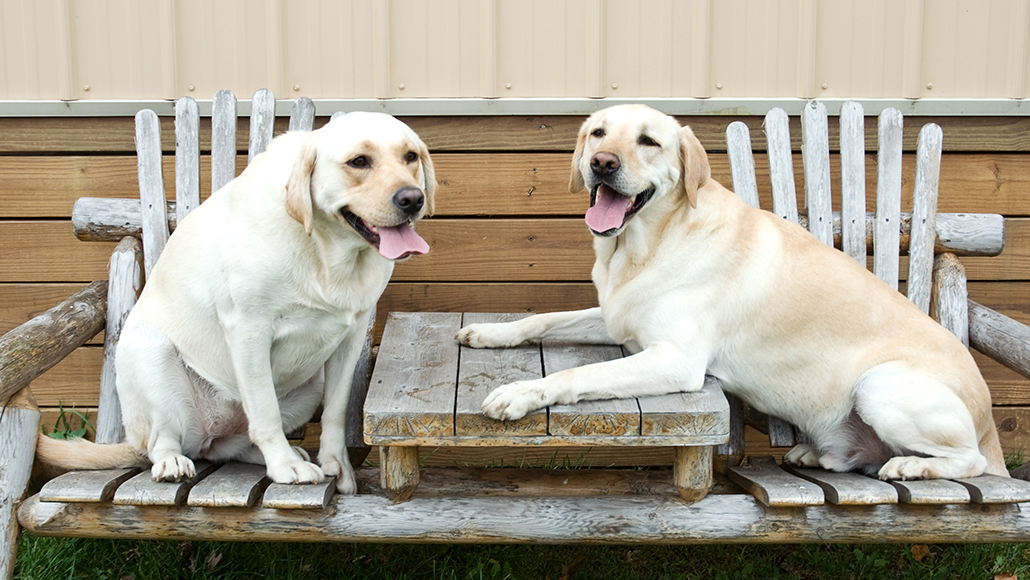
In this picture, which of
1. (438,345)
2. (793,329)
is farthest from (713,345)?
(438,345)

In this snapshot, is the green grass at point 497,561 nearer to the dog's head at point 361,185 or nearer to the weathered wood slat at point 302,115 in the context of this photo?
the dog's head at point 361,185

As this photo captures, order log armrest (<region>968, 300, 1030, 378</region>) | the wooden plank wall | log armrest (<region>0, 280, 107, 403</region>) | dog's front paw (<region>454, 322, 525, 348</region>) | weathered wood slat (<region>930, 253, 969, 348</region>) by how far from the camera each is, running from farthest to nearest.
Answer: the wooden plank wall → weathered wood slat (<region>930, 253, 969, 348</region>) → dog's front paw (<region>454, 322, 525, 348</region>) → log armrest (<region>968, 300, 1030, 378</region>) → log armrest (<region>0, 280, 107, 403</region>)

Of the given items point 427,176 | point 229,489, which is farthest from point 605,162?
point 229,489

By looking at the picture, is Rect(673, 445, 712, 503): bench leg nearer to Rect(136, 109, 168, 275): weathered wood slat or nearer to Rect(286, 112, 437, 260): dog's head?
Rect(286, 112, 437, 260): dog's head

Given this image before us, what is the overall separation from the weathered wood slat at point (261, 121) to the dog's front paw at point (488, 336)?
108cm

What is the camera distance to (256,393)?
2.17 metres

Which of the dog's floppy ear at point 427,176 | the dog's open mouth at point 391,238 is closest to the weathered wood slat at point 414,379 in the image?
the dog's open mouth at point 391,238

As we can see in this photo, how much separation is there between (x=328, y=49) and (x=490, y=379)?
1.60 m

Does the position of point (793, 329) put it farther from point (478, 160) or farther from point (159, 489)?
point (159, 489)

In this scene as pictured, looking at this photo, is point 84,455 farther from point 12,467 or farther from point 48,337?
point 48,337

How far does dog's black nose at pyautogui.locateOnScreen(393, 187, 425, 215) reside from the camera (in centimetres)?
201

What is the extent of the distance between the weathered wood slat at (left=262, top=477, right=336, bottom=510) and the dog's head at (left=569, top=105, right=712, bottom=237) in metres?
1.09

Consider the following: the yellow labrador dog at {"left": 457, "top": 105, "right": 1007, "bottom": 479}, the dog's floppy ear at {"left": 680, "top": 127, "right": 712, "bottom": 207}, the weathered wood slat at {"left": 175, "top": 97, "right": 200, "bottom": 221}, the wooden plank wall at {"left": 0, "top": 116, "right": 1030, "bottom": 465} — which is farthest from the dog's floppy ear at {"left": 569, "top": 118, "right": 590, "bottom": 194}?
the weathered wood slat at {"left": 175, "top": 97, "right": 200, "bottom": 221}

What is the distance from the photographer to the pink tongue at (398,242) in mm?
2049
